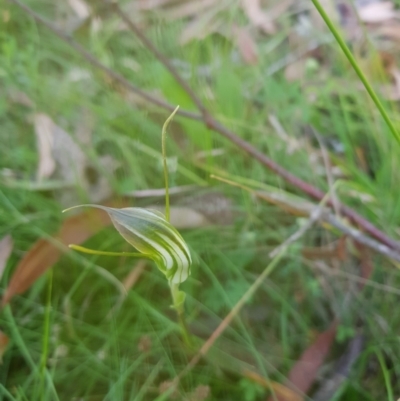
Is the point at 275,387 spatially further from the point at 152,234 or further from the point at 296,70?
the point at 296,70

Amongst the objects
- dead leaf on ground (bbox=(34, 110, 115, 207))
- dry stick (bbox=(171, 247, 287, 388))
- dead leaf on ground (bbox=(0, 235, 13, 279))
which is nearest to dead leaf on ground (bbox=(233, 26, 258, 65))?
dead leaf on ground (bbox=(34, 110, 115, 207))

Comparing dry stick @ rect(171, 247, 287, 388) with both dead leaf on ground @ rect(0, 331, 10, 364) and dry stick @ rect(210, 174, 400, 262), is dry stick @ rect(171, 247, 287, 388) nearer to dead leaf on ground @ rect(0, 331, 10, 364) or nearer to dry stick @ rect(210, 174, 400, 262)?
dry stick @ rect(210, 174, 400, 262)

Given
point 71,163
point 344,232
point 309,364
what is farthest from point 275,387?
point 71,163

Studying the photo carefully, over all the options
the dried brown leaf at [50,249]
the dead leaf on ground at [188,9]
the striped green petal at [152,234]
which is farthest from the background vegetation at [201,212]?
the striped green petal at [152,234]

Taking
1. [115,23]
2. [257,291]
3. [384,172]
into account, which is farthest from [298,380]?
[115,23]

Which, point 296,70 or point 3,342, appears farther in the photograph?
point 296,70

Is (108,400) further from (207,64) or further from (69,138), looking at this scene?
(207,64)

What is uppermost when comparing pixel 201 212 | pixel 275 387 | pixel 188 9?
pixel 188 9
